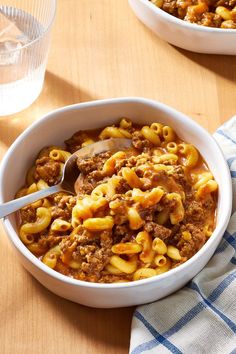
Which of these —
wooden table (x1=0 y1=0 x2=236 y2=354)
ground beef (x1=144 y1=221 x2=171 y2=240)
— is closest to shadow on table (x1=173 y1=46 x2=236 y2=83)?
wooden table (x1=0 y1=0 x2=236 y2=354)

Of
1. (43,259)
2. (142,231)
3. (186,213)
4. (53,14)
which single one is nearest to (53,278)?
(43,259)

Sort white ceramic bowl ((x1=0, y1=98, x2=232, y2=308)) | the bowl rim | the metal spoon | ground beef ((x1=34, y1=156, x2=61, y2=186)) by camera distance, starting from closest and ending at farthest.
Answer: white ceramic bowl ((x1=0, y1=98, x2=232, y2=308))
the metal spoon
ground beef ((x1=34, y1=156, x2=61, y2=186))
the bowl rim

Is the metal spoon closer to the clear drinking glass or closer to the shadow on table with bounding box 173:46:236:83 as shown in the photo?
the clear drinking glass

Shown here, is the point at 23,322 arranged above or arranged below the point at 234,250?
below

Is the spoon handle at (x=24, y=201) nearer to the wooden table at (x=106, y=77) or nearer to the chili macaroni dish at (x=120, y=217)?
the chili macaroni dish at (x=120, y=217)

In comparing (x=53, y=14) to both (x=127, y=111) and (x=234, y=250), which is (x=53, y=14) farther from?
(x=234, y=250)
